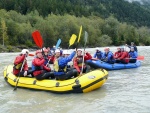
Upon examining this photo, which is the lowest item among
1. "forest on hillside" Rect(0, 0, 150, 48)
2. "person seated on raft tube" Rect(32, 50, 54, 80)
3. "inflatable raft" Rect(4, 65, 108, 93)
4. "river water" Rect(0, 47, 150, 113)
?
"river water" Rect(0, 47, 150, 113)

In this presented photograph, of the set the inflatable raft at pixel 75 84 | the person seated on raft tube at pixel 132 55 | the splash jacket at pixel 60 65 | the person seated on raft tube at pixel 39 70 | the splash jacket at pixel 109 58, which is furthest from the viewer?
the person seated on raft tube at pixel 132 55

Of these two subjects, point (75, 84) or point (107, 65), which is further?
point (107, 65)

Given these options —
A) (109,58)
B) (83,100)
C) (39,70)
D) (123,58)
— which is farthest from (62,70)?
(123,58)

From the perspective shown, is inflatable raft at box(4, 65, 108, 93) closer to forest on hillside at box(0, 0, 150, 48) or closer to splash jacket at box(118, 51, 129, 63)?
splash jacket at box(118, 51, 129, 63)

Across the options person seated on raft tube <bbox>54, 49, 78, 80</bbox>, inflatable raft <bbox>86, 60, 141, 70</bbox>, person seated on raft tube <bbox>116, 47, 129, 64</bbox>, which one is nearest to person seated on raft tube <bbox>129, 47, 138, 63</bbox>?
inflatable raft <bbox>86, 60, 141, 70</bbox>

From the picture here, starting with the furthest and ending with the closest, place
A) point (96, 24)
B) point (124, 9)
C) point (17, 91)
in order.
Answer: point (124, 9)
point (96, 24)
point (17, 91)

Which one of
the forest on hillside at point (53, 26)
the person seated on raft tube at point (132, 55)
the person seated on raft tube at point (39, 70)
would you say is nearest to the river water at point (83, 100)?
the person seated on raft tube at point (39, 70)

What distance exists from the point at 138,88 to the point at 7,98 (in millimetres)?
4495

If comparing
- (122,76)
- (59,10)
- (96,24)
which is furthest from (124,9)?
(122,76)

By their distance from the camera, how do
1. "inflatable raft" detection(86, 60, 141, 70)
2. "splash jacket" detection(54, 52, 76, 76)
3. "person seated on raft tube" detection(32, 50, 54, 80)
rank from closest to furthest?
"splash jacket" detection(54, 52, 76, 76)
"person seated on raft tube" detection(32, 50, 54, 80)
"inflatable raft" detection(86, 60, 141, 70)

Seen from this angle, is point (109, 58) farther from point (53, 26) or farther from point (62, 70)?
point (53, 26)

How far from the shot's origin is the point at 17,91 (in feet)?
30.6

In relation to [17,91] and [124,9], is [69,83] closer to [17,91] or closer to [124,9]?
[17,91]

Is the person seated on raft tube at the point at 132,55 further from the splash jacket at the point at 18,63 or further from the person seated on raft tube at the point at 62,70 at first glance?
the splash jacket at the point at 18,63
